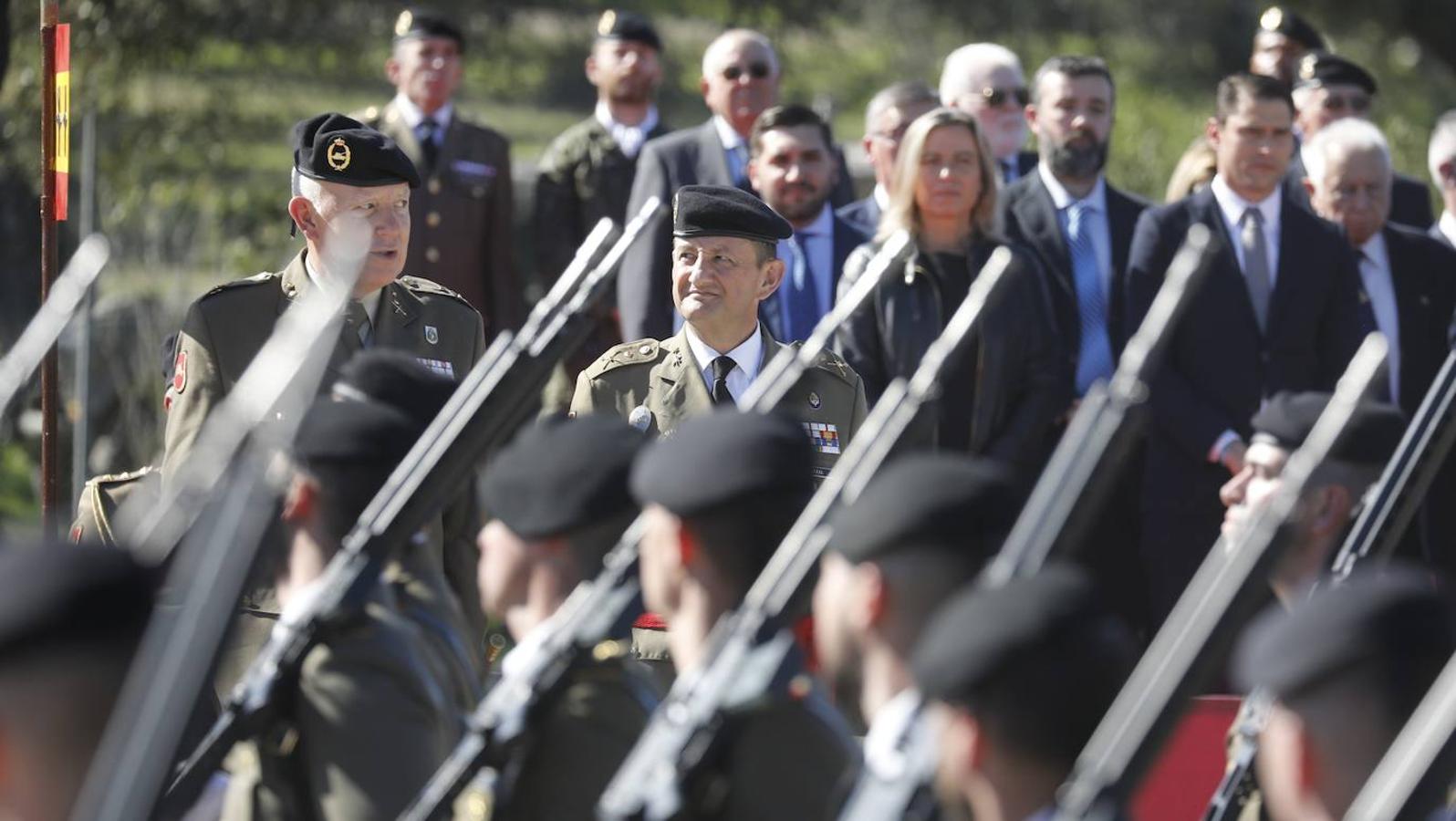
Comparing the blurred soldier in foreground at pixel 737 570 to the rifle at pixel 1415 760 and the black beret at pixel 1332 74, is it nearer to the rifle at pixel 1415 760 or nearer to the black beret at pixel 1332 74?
the rifle at pixel 1415 760

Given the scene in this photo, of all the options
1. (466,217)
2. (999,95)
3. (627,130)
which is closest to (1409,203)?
(999,95)

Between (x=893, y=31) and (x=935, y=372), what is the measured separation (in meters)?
14.5

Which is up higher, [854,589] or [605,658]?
[854,589]

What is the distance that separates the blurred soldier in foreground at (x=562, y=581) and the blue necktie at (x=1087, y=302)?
390 centimetres

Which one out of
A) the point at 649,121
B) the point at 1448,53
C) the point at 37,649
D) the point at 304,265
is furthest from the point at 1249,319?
the point at 1448,53

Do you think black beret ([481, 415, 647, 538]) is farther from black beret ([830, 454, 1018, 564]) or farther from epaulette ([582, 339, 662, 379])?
epaulette ([582, 339, 662, 379])

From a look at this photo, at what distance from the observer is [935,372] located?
3.68 m

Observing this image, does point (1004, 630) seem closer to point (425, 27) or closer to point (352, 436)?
point (352, 436)

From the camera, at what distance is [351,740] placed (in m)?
3.63

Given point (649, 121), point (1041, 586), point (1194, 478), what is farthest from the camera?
point (649, 121)

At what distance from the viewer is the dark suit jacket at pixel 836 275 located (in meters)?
7.41

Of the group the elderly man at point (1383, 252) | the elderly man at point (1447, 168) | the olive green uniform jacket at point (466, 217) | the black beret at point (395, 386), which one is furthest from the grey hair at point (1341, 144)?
the black beret at point (395, 386)

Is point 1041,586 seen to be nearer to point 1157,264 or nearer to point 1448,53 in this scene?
point 1157,264

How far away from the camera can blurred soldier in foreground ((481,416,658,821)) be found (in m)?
3.53
